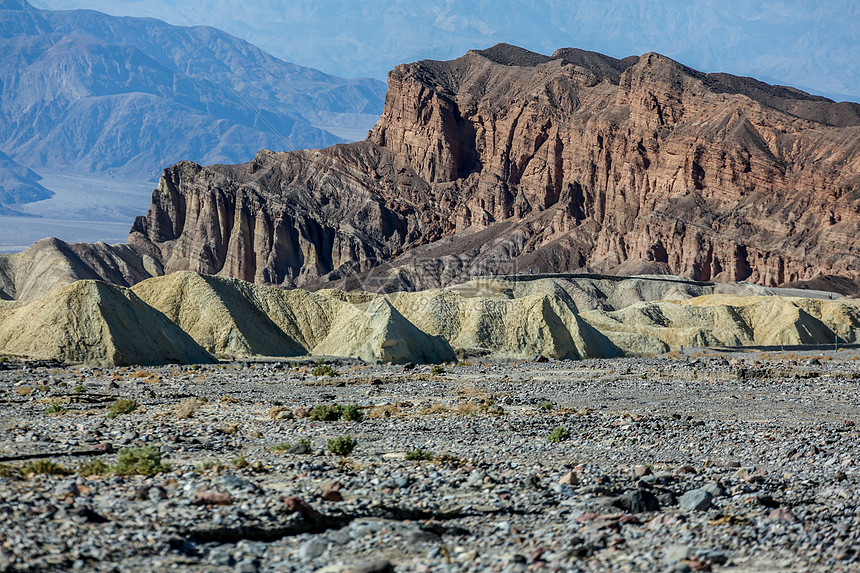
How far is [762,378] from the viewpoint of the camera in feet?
184

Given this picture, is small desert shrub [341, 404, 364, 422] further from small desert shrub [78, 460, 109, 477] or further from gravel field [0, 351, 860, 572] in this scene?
small desert shrub [78, 460, 109, 477]

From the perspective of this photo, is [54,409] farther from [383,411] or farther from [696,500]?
[696,500]

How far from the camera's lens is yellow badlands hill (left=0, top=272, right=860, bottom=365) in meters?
58.3

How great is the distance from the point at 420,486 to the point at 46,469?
699 cm

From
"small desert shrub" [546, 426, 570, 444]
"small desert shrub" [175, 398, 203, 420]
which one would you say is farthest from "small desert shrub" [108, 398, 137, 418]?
"small desert shrub" [546, 426, 570, 444]

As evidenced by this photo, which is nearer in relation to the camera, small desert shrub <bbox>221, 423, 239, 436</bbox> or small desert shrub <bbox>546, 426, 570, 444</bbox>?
small desert shrub <bbox>221, 423, 239, 436</bbox>

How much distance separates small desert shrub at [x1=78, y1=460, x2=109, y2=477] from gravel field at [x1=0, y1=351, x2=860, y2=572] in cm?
5

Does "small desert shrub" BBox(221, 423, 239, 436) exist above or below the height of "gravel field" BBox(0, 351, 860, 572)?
above

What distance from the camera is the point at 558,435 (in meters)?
27.4

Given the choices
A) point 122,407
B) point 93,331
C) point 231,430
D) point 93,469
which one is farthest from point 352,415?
point 93,331

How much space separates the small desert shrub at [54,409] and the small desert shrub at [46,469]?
1238 cm

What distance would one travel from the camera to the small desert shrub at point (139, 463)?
63.8 feet

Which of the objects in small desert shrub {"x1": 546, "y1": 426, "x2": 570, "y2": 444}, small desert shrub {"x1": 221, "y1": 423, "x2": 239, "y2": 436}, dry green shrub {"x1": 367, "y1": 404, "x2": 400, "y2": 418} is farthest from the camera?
dry green shrub {"x1": 367, "y1": 404, "x2": 400, "y2": 418}

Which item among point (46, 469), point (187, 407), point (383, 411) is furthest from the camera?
point (383, 411)
